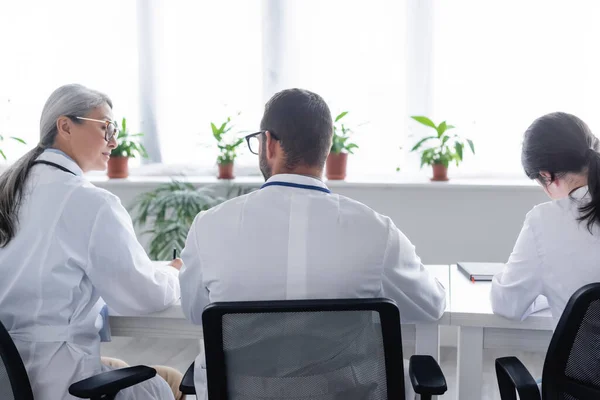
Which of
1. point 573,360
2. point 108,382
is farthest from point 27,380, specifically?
point 573,360

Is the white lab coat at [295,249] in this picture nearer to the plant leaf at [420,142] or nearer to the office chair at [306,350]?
the office chair at [306,350]

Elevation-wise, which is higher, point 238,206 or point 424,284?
point 238,206

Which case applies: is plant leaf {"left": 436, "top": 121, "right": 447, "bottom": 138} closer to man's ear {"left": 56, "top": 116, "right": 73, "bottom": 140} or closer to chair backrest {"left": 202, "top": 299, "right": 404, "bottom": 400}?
man's ear {"left": 56, "top": 116, "right": 73, "bottom": 140}

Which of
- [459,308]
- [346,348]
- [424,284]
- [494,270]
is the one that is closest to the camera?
[346,348]

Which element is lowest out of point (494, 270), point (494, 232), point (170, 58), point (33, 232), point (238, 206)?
point (494, 232)

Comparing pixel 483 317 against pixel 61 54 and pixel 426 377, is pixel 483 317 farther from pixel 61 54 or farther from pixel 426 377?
pixel 61 54

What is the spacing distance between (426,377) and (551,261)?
0.46 meters

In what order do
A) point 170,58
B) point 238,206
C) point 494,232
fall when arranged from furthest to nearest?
point 170,58 → point 494,232 → point 238,206

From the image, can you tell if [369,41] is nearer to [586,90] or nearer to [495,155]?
[495,155]

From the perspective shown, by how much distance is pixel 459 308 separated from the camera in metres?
1.72

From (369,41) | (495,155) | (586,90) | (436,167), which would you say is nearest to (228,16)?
(369,41)

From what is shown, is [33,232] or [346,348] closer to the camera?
[346,348]

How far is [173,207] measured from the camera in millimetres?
3631

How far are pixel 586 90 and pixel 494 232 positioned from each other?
0.92m
